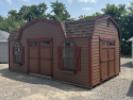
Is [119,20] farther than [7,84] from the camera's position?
Yes

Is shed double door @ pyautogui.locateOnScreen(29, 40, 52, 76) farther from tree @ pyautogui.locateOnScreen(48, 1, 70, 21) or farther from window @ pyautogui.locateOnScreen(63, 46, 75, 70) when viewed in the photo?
tree @ pyautogui.locateOnScreen(48, 1, 70, 21)

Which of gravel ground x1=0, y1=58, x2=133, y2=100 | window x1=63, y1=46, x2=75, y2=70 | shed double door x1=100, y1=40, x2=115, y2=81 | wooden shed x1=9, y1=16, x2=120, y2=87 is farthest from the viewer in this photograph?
shed double door x1=100, y1=40, x2=115, y2=81

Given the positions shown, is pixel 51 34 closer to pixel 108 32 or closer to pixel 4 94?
pixel 108 32

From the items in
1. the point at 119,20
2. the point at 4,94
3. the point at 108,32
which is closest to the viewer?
the point at 4,94

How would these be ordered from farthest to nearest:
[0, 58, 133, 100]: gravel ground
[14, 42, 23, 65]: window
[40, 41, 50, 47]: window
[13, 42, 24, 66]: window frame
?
[14, 42, 23, 65]: window → [13, 42, 24, 66]: window frame → [40, 41, 50, 47]: window → [0, 58, 133, 100]: gravel ground

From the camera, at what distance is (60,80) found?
10.8m

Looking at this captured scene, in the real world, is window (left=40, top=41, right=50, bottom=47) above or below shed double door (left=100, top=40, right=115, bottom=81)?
above

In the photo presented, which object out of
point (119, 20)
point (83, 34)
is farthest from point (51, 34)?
point (119, 20)

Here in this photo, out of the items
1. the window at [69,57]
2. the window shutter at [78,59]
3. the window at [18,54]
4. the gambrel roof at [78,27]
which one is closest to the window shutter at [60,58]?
the window at [69,57]

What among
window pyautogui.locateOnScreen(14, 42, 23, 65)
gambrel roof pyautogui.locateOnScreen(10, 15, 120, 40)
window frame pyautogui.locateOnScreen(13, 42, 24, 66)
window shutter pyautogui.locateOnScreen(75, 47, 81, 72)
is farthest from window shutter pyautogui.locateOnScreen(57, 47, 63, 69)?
window pyautogui.locateOnScreen(14, 42, 23, 65)

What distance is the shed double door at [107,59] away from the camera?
1054cm

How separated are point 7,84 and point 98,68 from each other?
477 centimetres

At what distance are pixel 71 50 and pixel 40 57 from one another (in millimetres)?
2841

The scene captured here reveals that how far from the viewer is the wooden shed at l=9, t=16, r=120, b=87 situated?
31.6 ft
